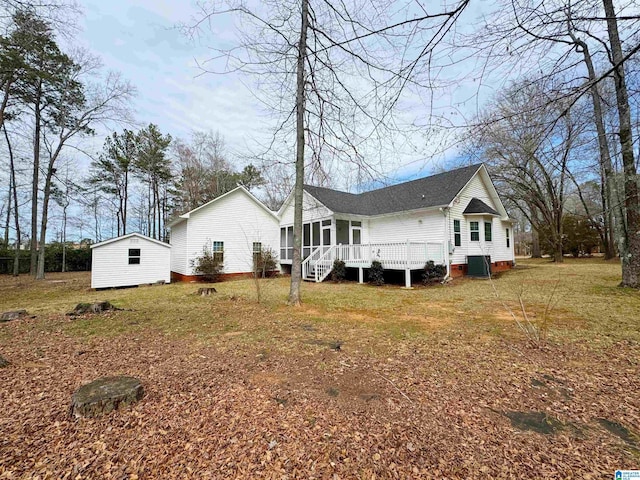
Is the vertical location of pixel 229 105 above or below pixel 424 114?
above

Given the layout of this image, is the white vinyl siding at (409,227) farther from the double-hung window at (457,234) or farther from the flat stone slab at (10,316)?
the flat stone slab at (10,316)

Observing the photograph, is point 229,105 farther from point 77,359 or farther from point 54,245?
point 54,245

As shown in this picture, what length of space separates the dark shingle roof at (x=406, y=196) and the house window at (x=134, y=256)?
903 cm

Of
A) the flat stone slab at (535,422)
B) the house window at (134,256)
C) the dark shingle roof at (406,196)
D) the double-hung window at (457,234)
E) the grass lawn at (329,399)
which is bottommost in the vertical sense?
the flat stone slab at (535,422)

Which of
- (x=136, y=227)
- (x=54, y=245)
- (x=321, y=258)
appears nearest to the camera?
(x=321, y=258)

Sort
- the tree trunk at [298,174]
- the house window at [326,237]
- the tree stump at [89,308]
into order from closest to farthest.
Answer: the tree stump at [89,308], the tree trunk at [298,174], the house window at [326,237]

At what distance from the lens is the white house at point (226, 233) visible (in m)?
14.7

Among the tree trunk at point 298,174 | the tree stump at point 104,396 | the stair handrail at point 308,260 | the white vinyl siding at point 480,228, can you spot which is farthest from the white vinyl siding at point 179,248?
the white vinyl siding at point 480,228

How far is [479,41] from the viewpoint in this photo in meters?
2.72

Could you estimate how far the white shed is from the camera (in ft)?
40.5

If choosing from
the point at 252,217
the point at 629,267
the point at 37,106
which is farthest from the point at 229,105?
the point at 37,106

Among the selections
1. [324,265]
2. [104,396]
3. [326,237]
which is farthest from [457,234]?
[104,396]

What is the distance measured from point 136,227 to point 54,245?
617 cm

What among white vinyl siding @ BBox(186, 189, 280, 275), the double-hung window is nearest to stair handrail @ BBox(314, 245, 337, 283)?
white vinyl siding @ BBox(186, 189, 280, 275)
